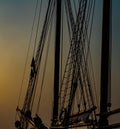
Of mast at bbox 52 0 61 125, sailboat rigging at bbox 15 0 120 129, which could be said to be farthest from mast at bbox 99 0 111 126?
mast at bbox 52 0 61 125

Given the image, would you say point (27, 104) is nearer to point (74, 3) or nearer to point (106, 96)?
point (74, 3)

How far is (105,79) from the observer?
650cm

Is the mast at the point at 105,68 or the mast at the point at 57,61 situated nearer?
the mast at the point at 105,68

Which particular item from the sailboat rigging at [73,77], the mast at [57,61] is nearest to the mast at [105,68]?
the sailboat rigging at [73,77]

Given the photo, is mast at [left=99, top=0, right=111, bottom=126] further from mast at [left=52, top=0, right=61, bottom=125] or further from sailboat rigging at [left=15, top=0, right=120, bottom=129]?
mast at [left=52, top=0, right=61, bottom=125]

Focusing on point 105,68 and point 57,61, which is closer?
point 105,68

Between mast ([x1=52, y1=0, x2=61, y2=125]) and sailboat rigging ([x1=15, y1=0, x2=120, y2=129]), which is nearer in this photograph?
sailboat rigging ([x1=15, y1=0, x2=120, y2=129])

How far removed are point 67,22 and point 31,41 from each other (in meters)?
3.97

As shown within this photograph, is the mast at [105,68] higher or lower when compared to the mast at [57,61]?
lower

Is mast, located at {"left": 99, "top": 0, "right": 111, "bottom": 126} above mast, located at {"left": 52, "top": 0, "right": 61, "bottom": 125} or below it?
below

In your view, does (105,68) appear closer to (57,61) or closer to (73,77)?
(73,77)

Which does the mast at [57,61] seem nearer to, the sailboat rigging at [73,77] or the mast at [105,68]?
the sailboat rigging at [73,77]

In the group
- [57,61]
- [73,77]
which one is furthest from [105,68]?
[57,61]

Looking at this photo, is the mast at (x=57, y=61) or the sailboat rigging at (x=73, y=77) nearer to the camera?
the sailboat rigging at (x=73, y=77)
